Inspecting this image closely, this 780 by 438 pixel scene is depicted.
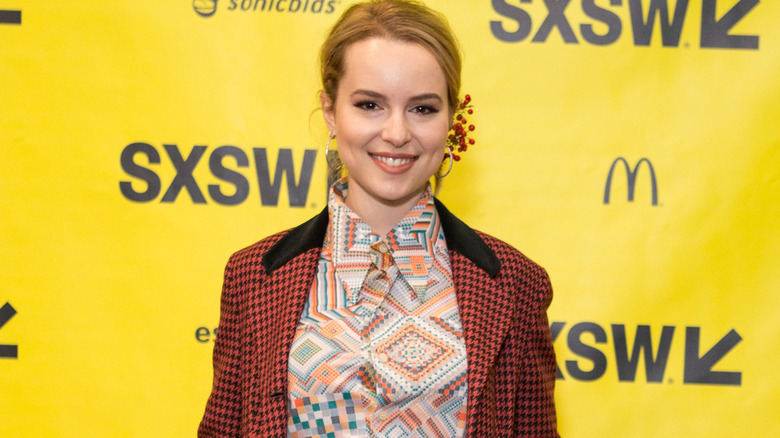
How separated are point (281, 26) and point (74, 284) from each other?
0.79 meters

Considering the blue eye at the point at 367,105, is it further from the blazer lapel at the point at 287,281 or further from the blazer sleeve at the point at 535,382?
the blazer sleeve at the point at 535,382

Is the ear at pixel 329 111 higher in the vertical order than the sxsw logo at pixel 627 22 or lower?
lower

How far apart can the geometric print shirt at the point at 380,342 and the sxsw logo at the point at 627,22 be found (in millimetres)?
722

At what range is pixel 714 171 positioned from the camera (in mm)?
1863

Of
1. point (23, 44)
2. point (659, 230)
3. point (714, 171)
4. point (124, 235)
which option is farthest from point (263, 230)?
point (714, 171)

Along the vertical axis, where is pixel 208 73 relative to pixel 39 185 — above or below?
above

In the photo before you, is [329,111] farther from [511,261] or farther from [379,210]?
[511,261]

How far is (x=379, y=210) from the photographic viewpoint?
1.36 meters

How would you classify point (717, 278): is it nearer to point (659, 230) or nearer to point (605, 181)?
point (659, 230)

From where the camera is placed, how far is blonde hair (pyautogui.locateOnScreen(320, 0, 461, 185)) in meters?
1.30

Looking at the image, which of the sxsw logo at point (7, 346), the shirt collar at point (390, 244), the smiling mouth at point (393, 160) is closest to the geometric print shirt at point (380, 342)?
the shirt collar at point (390, 244)

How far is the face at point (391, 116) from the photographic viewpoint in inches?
49.8

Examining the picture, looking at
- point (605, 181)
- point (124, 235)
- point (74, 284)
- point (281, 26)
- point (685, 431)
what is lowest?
point (685, 431)

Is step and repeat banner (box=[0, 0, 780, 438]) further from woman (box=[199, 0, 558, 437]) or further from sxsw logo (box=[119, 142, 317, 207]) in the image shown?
woman (box=[199, 0, 558, 437])
